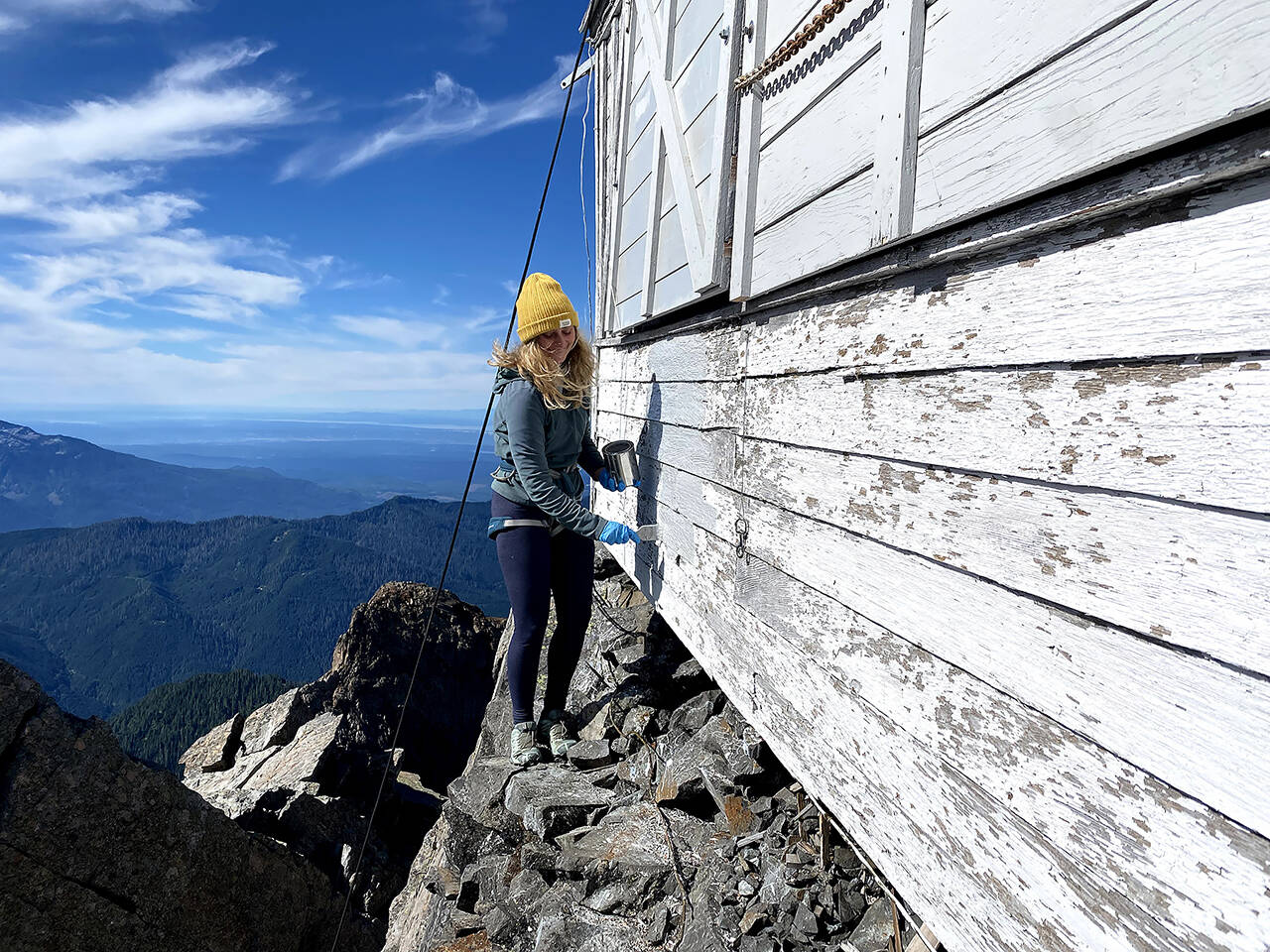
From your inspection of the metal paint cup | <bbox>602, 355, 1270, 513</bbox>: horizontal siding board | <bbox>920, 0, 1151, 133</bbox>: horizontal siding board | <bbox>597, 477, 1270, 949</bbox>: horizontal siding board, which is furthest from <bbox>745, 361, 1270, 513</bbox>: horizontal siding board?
the metal paint cup

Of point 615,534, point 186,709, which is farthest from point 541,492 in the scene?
point 186,709

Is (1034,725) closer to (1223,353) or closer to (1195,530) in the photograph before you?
(1195,530)

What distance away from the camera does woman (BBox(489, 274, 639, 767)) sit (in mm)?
4035

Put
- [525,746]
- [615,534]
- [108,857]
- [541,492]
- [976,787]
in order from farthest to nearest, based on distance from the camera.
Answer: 1. [108,857]
2. [525,746]
3. [615,534]
4. [541,492]
5. [976,787]

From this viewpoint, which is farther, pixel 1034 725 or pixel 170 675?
pixel 170 675

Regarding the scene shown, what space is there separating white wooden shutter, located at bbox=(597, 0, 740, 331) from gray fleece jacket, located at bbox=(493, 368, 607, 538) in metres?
1.08

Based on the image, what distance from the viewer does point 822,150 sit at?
8.45ft

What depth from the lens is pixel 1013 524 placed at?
1.71 metres

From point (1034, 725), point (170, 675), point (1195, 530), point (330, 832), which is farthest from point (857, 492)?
point (170, 675)

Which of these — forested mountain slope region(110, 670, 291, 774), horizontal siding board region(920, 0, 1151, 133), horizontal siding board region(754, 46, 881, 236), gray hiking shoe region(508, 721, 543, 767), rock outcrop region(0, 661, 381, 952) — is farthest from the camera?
forested mountain slope region(110, 670, 291, 774)

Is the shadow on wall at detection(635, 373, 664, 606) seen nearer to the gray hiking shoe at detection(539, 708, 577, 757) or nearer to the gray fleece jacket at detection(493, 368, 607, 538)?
the gray fleece jacket at detection(493, 368, 607, 538)

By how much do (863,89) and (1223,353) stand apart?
156 centimetres

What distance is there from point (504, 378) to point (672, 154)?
1791 mm

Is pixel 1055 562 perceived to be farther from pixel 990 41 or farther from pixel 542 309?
pixel 542 309
